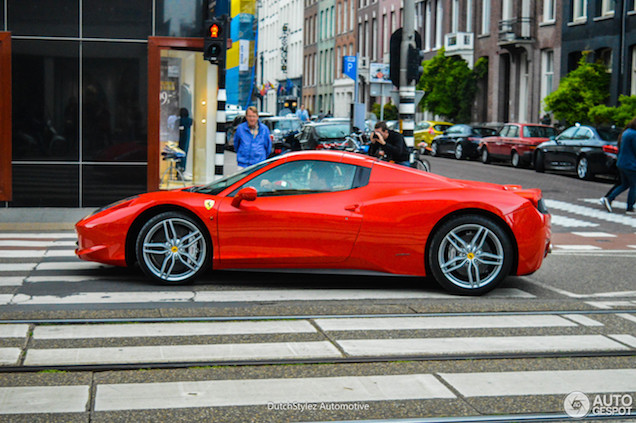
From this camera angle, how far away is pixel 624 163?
17.5 metres

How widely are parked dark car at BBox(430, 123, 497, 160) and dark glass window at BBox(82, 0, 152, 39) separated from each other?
2304 cm

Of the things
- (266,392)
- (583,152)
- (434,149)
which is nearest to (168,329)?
(266,392)

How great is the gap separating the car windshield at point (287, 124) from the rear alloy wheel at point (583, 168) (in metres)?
16.2

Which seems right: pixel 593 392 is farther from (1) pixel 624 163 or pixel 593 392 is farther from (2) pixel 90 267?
(1) pixel 624 163

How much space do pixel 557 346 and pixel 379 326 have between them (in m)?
1.32

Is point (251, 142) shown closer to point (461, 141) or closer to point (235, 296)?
point (235, 296)

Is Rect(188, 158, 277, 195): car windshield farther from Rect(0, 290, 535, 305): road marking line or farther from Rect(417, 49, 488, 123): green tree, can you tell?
Rect(417, 49, 488, 123): green tree

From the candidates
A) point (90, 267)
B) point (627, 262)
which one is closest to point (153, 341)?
point (90, 267)

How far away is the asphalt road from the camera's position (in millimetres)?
5219

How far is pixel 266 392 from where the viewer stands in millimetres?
5438

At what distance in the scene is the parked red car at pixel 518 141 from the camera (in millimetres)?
33281

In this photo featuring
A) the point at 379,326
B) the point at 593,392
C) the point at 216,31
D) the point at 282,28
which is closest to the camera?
the point at 593,392

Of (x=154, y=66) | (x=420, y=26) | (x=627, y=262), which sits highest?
(x=420, y=26)

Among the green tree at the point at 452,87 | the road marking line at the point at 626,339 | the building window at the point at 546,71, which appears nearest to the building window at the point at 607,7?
the building window at the point at 546,71
